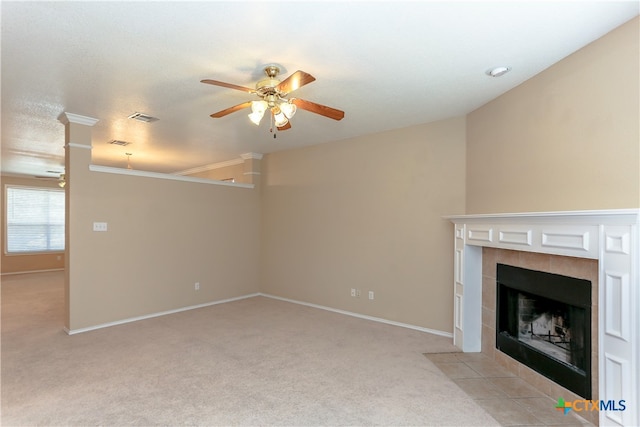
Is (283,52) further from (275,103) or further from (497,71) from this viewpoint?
(497,71)

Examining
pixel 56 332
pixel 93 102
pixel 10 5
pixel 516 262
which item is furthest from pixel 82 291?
pixel 516 262

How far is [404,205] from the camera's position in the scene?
4.42 m

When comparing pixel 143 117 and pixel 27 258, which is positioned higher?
pixel 143 117

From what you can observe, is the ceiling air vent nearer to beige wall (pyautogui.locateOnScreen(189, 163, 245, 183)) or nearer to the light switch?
the light switch

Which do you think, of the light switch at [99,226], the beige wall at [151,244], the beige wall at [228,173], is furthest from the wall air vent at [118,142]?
the beige wall at [228,173]

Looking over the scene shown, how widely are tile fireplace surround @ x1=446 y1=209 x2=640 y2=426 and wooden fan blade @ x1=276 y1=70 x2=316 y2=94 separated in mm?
1934

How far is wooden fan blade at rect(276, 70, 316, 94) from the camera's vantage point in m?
2.23

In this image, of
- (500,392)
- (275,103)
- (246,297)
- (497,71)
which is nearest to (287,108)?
(275,103)

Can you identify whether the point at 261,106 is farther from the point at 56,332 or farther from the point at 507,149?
the point at 56,332

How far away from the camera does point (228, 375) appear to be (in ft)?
9.46

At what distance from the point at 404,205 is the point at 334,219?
1.19m

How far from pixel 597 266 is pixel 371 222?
2.76 metres

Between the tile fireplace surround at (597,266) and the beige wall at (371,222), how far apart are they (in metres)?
0.80

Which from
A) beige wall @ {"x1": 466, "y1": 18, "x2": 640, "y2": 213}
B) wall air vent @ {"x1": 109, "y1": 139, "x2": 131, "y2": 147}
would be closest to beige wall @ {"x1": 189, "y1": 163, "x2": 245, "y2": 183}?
wall air vent @ {"x1": 109, "y1": 139, "x2": 131, "y2": 147}
